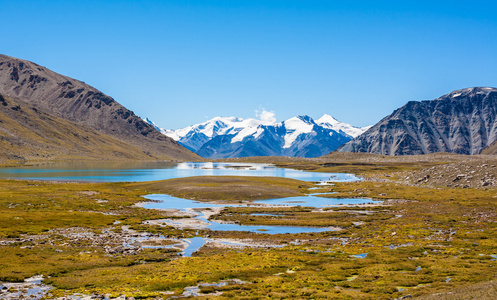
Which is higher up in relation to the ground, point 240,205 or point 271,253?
point 271,253

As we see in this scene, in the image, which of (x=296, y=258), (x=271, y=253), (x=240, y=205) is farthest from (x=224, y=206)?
(x=296, y=258)

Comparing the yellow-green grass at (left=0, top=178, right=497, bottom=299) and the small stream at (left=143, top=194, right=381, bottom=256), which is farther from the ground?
the yellow-green grass at (left=0, top=178, right=497, bottom=299)

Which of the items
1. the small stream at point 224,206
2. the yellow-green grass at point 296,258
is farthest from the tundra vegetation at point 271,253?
→ the small stream at point 224,206

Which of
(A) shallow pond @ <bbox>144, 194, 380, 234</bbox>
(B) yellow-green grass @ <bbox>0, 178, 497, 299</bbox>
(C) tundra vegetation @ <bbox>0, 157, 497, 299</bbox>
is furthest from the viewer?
(A) shallow pond @ <bbox>144, 194, 380, 234</bbox>

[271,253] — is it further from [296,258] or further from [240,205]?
[240,205]

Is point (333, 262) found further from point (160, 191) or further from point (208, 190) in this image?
point (160, 191)

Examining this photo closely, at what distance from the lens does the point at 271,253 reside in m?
49.3

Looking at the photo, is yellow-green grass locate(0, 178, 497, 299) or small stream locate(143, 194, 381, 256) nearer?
yellow-green grass locate(0, 178, 497, 299)

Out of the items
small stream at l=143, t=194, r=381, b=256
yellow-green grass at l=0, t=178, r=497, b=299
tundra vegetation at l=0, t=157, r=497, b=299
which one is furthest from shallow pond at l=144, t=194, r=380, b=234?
yellow-green grass at l=0, t=178, r=497, b=299

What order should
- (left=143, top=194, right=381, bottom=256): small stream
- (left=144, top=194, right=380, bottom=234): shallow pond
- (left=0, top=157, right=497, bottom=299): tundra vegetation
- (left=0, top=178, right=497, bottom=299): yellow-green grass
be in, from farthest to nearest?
1. (left=144, top=194, right=380, bottom=234): shallow pond
2. (left=143, top=194, right=381, bottom=256): small stream
3. (left=0, top=178, right=497, bottom=299): yellow-green grass
4. (left=0, top=157, right=497, bottom=299): tundra vegetation

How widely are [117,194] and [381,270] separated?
92699 millimetres

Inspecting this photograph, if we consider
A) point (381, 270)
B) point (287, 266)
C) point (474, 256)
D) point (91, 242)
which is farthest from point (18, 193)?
point (474, 256)

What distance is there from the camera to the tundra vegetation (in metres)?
35.8

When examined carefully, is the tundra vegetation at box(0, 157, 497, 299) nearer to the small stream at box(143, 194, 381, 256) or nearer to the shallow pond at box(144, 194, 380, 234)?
the small stream at box(143, 194, 381, 256)
